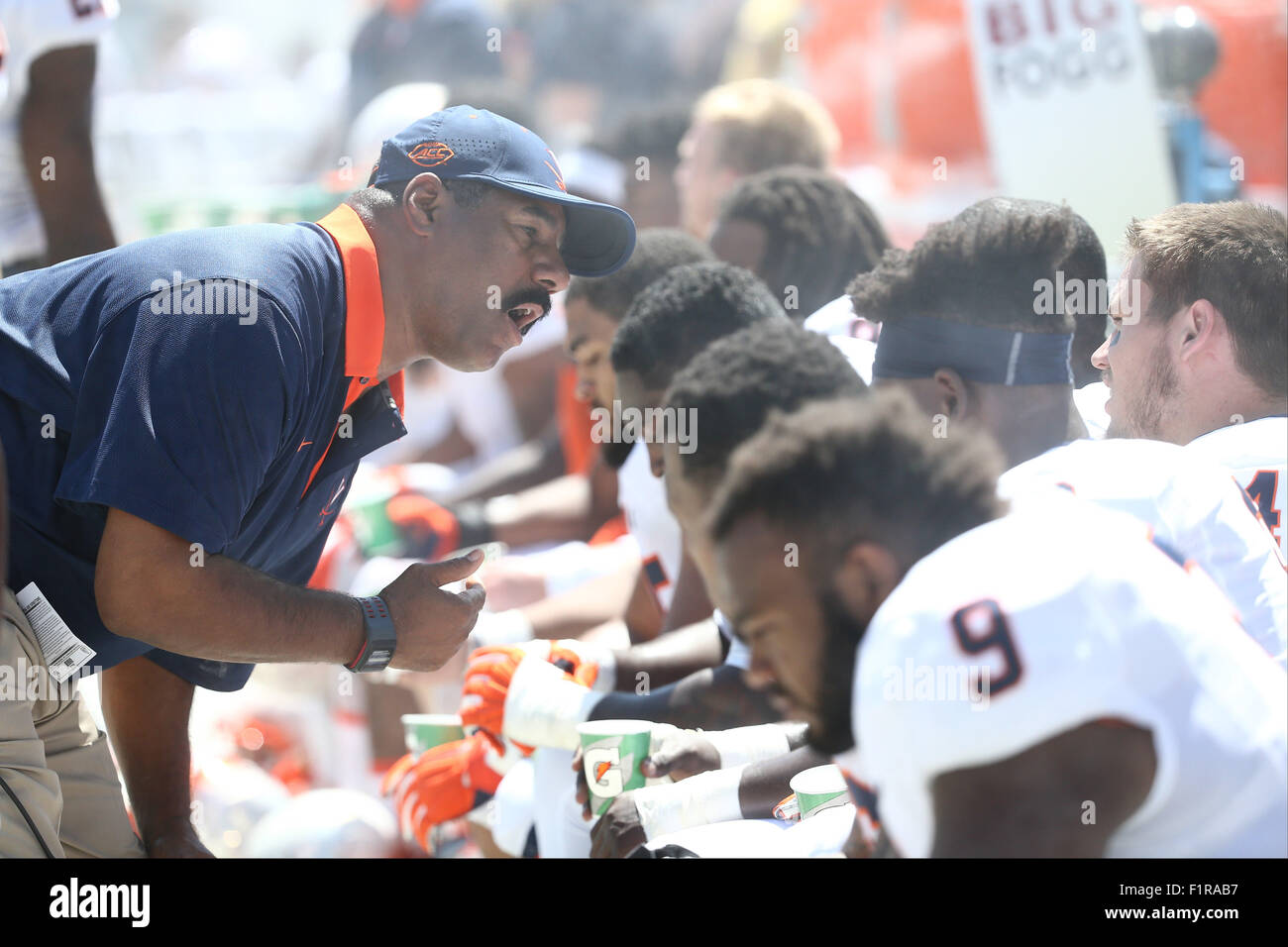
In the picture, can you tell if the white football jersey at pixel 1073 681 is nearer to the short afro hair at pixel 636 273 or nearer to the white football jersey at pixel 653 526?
the white football jersey at pixel 653 526

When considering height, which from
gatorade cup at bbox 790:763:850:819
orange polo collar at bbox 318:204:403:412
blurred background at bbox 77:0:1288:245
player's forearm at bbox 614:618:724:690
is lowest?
gatorade cup at bbox 790:763:850:819

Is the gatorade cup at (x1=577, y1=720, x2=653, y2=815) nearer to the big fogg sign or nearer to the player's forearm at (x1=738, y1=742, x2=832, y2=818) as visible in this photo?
the player's forearm at (x1=738, y1=742, x2=832, y2=818)

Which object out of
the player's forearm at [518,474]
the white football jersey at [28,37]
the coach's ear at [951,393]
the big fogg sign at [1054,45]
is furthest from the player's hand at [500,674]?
the big fogg sign at [1054,45]

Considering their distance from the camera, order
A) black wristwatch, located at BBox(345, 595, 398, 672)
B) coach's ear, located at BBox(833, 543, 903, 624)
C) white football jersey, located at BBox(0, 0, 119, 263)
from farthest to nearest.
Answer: white football jersey, located at BBox(0, 0, 119, 263), black wristwatch, located at BBox(345, 595, 398, 672), coach's ear, located at BBox(833, 543, 903, 624)

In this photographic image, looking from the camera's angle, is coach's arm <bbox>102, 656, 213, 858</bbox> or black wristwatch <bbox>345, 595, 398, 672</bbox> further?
coach's arm <bbox>102, 656, 213, 858</bbox>

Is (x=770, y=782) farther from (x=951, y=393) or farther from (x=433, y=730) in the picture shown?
(x=433, y=730)

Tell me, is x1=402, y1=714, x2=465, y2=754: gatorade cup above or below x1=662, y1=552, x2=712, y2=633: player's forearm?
below

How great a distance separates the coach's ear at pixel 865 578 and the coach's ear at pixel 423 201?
3.75ft

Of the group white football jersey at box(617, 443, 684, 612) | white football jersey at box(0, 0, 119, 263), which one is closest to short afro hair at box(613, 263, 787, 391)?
white football jersey at box(617, 443, 684, 612)

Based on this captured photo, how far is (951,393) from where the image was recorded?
274 cm

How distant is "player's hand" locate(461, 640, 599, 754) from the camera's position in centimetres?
319

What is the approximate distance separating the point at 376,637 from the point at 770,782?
83cm

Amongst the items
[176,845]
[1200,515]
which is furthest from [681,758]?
[1200,515]

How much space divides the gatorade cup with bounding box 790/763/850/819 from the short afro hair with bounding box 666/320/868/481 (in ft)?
2.01
